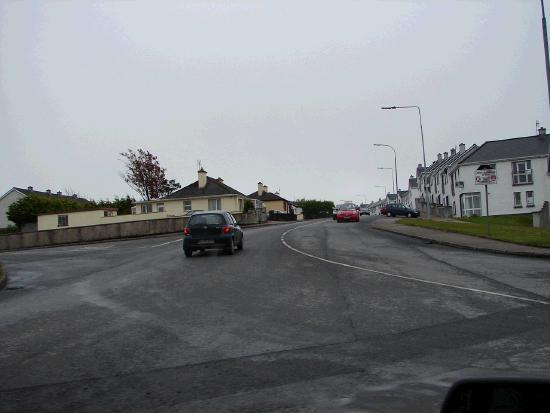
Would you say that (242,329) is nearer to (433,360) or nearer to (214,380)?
(214,380)

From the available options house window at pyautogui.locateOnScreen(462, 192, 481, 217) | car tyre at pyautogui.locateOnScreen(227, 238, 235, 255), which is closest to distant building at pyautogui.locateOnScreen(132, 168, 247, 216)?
house window at pyautogui.locateOnScreen(462, 192, 481, 217)

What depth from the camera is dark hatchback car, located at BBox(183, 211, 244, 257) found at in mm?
19250

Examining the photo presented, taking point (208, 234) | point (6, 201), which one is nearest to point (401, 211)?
point (208, 234)

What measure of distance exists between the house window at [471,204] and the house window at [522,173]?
14.3 feet

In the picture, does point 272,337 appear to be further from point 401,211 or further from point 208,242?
point 401,211

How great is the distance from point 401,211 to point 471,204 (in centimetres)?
803

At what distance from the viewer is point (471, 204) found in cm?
6175

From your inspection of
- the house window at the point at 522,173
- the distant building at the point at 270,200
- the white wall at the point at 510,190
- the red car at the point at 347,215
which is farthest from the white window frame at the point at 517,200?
the distant building at the point at 270,200

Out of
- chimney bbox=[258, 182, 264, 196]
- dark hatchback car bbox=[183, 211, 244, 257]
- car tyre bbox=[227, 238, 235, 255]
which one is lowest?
car tyre bbox=[227, 238, 235, 255]

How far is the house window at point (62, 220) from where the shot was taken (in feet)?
167

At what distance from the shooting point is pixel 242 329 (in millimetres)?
7535

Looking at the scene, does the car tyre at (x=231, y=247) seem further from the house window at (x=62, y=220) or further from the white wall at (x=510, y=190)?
the white wall at (x=510, y=190)

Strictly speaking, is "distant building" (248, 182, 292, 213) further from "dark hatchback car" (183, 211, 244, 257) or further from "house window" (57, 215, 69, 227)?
"dark hatchback car" (183, 211, 244, 257)

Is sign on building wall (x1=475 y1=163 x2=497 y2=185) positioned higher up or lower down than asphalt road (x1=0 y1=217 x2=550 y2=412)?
higher up
